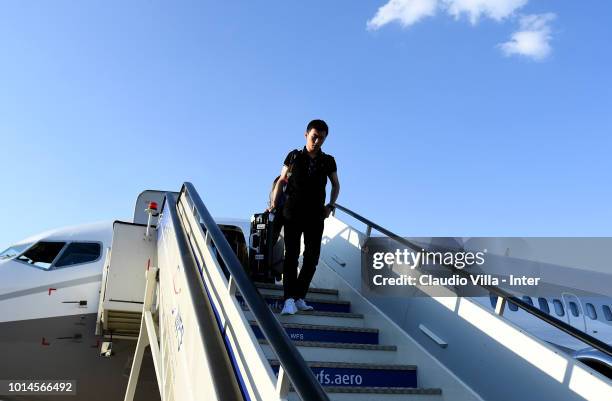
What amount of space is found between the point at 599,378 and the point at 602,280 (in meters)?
8.22

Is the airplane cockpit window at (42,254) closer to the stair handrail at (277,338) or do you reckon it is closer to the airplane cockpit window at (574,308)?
the stair handrail at (277,338)

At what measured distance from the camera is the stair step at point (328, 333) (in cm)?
375

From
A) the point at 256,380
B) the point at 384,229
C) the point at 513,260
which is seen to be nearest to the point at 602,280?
the point at 513,260

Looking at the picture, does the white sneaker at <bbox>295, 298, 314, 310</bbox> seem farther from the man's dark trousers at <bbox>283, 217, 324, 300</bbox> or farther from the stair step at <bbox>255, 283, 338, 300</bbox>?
the stair step at <bbox>255, 283, 338, 300</bbox>

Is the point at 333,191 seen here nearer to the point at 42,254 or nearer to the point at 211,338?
the point at 211,338

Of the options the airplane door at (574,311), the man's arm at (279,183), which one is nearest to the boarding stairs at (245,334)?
the man's arm at (279,183)

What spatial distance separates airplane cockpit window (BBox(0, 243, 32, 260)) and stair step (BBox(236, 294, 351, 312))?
4007 mm

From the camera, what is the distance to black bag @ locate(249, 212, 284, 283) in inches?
238

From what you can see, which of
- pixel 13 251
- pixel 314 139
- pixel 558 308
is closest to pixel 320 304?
pixel 314 139

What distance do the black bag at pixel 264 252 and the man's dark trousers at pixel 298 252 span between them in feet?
6.38

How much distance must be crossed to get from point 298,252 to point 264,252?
2.25m

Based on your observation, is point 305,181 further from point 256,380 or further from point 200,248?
point 256,380

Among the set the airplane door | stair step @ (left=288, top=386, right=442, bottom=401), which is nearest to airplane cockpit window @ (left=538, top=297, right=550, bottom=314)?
the airplane door

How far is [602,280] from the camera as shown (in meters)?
10.0
